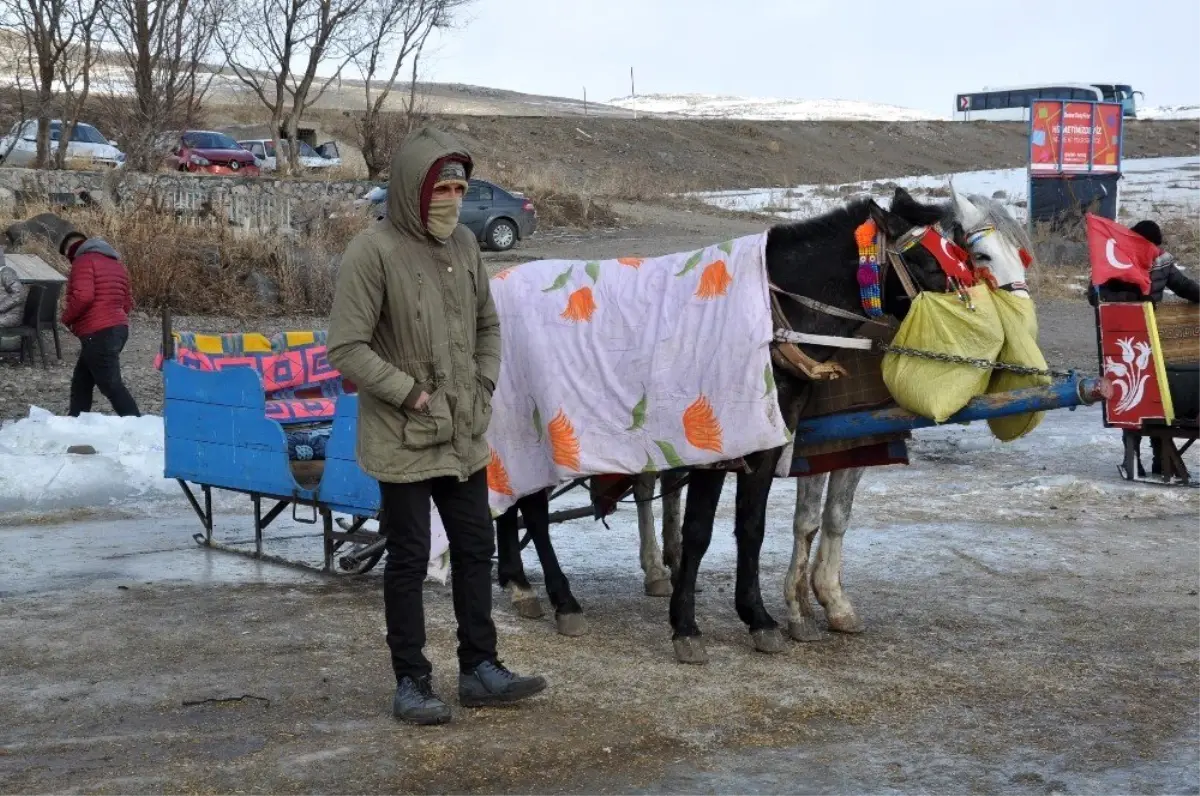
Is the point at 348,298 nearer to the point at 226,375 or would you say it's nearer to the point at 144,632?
the point at 144,632

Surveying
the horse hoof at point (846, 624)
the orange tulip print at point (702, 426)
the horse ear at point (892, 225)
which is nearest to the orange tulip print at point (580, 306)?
the orange tulip print at point (702, 426)

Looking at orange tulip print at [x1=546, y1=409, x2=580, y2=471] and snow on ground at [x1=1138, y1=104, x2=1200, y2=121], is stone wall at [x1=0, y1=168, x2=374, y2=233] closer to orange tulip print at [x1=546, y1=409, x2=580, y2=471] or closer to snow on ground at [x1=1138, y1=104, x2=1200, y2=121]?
orange tulip print at [x1=546, y1=409, x2=580, y2=471]

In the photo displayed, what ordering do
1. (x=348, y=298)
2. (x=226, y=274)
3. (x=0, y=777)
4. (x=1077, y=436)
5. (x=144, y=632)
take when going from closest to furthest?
1. (x=0, y=777)
2. (x=348, y=298)
3. (x=144, y=632)
4. (x=1077, y=436)
5. (x=226, y=274)

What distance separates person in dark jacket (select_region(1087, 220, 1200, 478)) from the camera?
32.6ft

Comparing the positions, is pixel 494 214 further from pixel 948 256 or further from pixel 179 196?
pixel 948 256

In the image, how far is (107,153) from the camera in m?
34.6

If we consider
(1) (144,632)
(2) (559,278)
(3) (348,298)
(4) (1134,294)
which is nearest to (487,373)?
(3) (348,298)

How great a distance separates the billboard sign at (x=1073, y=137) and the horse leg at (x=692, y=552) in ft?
63.1

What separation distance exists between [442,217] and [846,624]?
253cm

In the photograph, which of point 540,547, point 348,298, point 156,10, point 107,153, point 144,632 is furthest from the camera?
point 107,153

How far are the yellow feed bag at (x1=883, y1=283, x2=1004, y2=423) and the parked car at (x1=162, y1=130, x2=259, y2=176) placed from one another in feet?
97.1

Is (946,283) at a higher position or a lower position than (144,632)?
higher

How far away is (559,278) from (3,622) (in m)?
2.71

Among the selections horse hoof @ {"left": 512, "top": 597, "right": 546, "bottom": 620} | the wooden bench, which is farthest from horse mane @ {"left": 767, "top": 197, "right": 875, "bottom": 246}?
the wooden bench
